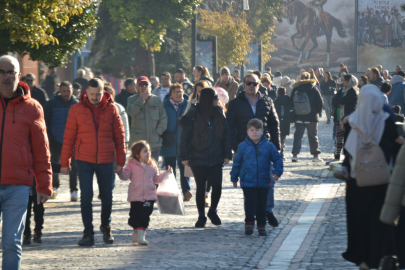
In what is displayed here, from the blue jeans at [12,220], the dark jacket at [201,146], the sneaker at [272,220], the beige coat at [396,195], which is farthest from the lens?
the sneaker at [272,220]

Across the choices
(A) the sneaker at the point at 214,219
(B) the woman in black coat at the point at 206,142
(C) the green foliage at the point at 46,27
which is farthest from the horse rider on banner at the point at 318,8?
(A) the sneaker at the point at 214,219

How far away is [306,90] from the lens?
1636cm

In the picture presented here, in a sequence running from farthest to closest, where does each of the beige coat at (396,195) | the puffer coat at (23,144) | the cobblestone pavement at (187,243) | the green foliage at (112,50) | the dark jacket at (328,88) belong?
the green foliage at (112,50), the dark jacket at (328,88), the cobblestone pavement at (187,243), the puffer coat at (23,144), the beige coat at (396,195)

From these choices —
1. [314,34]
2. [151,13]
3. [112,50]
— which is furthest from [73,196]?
[314,34]

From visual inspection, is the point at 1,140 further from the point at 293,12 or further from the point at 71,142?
the point at 293,12

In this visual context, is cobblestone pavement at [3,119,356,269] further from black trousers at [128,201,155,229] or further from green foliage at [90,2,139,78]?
green foliage at [90,2,139,78]

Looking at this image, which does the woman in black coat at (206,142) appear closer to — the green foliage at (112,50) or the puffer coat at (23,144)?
the puffer coat at (23,144)

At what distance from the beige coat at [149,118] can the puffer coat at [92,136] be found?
3114 mm

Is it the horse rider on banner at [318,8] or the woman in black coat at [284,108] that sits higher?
the horse rider on banner at [318,8]

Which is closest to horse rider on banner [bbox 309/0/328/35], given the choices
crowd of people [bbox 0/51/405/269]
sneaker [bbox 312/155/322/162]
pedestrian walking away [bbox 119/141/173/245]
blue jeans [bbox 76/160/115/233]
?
sneaker [bbox 312/155/322/162]

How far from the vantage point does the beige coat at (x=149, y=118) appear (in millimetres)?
11312

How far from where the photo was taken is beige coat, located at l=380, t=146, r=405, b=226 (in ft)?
16.9

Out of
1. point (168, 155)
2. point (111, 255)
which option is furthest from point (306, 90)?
point (111, 255)

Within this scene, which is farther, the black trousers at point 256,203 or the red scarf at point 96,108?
the black trousers at point 256,203
